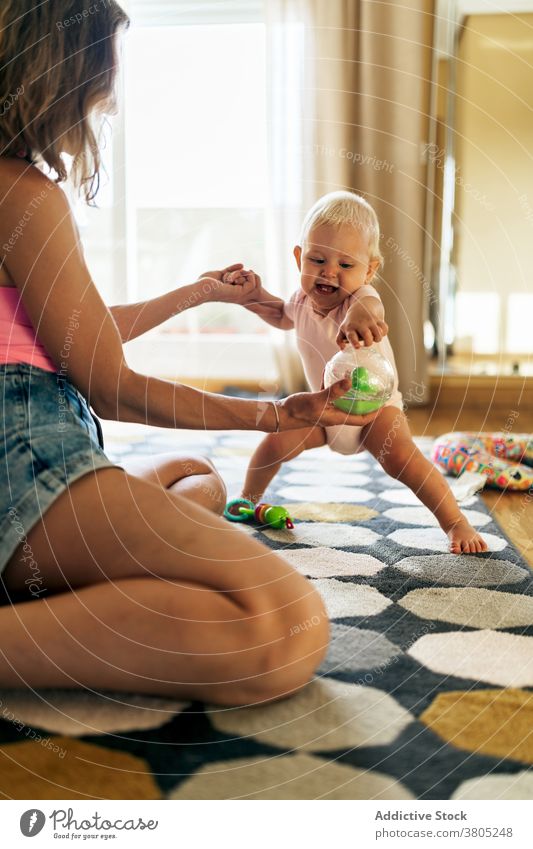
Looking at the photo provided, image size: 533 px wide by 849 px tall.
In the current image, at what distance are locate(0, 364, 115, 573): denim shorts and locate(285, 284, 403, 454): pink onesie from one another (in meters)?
0.55

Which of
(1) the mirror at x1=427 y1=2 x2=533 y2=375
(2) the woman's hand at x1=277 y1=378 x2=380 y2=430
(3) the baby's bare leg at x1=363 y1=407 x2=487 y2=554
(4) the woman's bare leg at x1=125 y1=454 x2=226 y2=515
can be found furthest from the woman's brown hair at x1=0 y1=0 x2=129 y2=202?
(1) the mirror at x1=427 y1=2 x2=533 y2=375

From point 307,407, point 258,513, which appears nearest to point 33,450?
point 307,407

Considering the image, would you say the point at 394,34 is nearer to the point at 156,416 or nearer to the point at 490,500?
the point at 490,500

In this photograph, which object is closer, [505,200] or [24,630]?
[24,630]

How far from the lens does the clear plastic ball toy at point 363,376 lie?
1068 mm

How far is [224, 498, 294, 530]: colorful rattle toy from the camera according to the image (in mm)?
1291

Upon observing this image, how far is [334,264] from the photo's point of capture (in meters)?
1.25

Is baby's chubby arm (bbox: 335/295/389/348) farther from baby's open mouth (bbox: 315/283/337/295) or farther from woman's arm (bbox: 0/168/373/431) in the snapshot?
woman's arm (bbox: 0/168/373/431)

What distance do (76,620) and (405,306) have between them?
6.66ft

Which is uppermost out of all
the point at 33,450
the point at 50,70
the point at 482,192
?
the point at 482,192

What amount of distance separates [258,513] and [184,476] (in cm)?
15

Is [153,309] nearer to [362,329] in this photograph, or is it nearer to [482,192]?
[362,329]

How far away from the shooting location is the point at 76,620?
73cm
